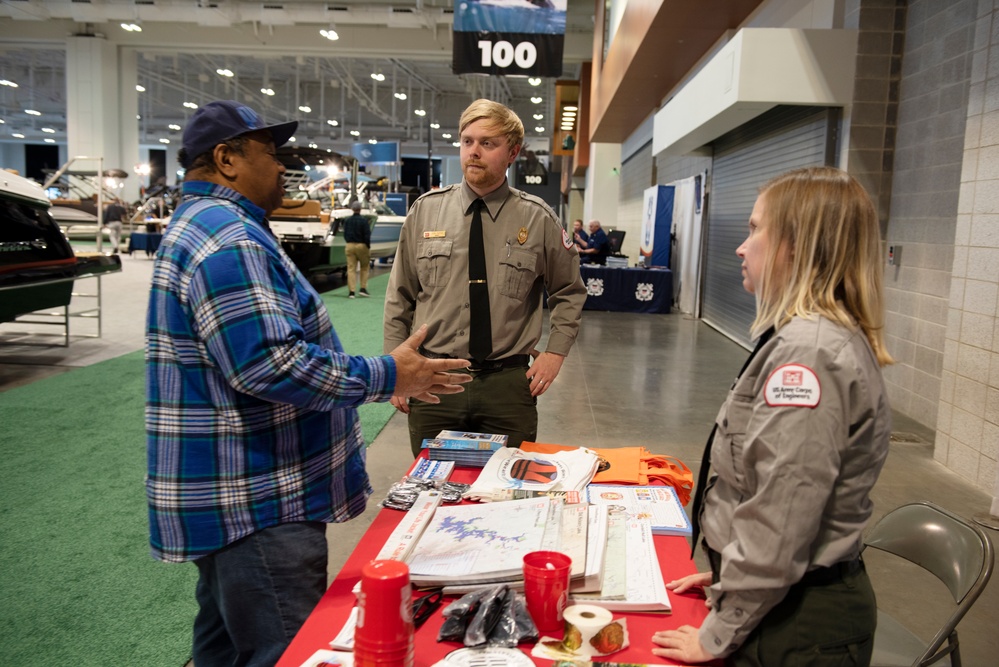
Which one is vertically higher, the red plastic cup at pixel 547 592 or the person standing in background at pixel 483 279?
the person standing in background at pixel 483 279

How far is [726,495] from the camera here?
4.25 ft

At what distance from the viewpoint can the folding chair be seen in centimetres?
167

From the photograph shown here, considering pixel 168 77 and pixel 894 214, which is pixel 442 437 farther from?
pixel 168 77

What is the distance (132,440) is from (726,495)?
435 centimetres

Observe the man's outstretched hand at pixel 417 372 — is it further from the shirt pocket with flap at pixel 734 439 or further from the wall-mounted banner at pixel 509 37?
the wall-mounted banner at pixel 509 37

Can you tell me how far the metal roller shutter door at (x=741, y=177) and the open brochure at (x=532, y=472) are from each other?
4.92 m

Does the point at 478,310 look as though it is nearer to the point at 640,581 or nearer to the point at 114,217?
the point at 640,581

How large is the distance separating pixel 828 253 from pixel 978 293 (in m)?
3.76

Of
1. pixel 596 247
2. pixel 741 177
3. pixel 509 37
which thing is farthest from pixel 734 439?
pixel 596 247

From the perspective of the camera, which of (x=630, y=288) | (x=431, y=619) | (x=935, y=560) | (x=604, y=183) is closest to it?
(x=431, y=619)

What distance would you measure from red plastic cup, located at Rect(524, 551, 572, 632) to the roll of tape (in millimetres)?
22

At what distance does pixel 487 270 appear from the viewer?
100 inches

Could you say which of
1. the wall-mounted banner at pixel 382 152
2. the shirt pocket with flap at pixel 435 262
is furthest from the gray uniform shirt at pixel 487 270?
the wall-mounted banner at pixel 382 152

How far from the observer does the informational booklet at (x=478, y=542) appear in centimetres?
138
